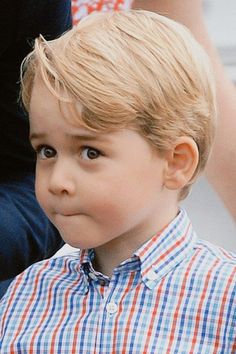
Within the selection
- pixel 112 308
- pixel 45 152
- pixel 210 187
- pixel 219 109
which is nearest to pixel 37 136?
pixel 45 152

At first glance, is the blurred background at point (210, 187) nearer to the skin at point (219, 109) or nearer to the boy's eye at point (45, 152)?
the skin at point (219, 109)

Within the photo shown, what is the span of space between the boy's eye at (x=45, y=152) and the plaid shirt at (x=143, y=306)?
0.47 feet

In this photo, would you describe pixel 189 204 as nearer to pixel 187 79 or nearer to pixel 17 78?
pixel 17 78

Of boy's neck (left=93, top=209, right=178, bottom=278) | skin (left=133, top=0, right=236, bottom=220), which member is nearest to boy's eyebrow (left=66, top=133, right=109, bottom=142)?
boy's neck (left=93, top=209, right=178, bottom=278)

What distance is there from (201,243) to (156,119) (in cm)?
19

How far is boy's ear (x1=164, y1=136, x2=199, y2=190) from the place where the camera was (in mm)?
1271

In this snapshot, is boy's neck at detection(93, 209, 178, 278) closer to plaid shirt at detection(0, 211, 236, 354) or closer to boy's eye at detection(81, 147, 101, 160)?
plaid shirt at detection(0, 211, 236, 354)

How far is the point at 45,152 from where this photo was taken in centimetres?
128

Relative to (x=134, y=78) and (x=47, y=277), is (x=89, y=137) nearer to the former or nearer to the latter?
(x=134, y=78)

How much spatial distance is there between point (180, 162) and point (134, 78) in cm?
13

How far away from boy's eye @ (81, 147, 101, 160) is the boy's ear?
0.30ft

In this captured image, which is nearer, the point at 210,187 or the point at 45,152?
the point at 45,152

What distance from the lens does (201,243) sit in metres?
1.33

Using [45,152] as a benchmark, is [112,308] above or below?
below
